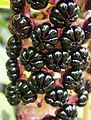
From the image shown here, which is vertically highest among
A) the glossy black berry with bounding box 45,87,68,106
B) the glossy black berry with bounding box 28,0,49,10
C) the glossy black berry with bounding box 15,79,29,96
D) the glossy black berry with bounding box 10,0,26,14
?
A: the glossy black berry with bounding box 10,0,26,14

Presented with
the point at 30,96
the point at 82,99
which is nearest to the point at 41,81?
the point at 30,96

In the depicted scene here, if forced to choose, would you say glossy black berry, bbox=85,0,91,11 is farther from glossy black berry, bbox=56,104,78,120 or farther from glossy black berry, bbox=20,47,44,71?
glossy black berry, bbox=56,104,78,120

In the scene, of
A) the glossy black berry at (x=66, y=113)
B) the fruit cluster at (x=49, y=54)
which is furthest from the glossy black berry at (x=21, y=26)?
the glossy black berry at (x=66, y=113)

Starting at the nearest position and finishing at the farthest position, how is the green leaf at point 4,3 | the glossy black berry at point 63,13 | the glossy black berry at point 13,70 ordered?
the glossy black berry at point 63,13 → the glossy black berry at point 13,70 → the green leaf at point 4,3

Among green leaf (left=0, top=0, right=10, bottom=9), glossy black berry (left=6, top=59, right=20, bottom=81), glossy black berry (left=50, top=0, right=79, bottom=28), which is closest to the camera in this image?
glossy black berry (left=50, top=0, right=79, bottom=28)

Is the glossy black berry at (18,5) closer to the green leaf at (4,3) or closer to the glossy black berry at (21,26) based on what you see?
the glossy black berry at (21,26)

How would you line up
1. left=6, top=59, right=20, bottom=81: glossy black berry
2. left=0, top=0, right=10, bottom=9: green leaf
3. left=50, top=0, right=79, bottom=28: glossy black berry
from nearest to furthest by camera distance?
left=50, top=0, right=79, bottom=28: glossy black berry → left=6, top=59, right=20, bottom=81: glossy black berry → left=0, top=0, right=10, bottom=9: green leaf

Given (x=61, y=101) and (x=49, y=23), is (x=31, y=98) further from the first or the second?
(x=49, y=23)

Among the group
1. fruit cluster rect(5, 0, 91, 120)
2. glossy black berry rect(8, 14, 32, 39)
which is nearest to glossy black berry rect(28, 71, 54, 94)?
fruit cluster rect(5, 0, 91, 120)
